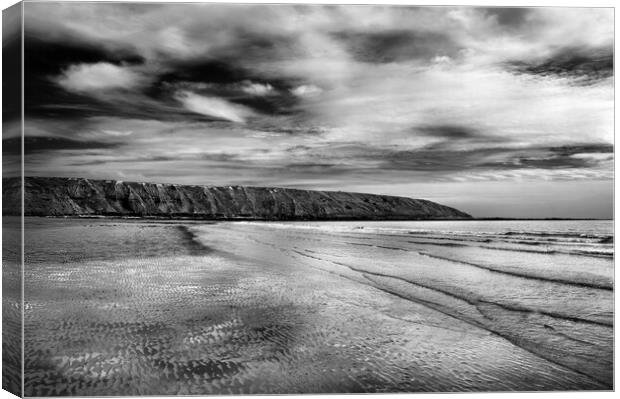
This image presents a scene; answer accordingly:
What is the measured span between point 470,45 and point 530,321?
249 centimetres

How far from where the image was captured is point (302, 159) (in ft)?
15.2

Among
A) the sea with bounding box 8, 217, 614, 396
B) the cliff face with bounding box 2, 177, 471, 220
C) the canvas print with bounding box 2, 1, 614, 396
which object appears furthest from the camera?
the cliff face with bounding box 2, 177, 471, 220

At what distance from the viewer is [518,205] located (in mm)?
5133

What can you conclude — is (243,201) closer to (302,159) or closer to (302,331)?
(302,159)

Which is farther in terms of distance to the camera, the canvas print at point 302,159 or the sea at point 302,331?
the canvas print at point 302,159

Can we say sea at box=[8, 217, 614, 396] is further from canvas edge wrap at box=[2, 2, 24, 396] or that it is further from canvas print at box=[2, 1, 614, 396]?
canvas edge wrap at box=[2, 2, 24, 396]

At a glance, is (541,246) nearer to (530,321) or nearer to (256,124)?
(530,321)

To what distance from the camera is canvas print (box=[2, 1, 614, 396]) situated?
3.68 m

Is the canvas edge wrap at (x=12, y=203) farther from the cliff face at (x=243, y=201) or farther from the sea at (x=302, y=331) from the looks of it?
the cliff face at (x=243, y=201)

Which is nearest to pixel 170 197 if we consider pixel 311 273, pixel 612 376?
pixel 311 273

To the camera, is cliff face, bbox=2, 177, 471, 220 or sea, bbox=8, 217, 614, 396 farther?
cliff face, bbox=2, 177, 471, 220

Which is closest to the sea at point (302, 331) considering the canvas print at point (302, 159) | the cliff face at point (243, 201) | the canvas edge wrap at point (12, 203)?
the canvas print at point (302, 159)

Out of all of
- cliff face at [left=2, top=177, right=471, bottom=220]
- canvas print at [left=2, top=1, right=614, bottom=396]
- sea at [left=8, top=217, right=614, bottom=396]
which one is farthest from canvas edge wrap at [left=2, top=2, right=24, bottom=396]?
cliff face at [left=2, top=177, right=471, bottom=220]

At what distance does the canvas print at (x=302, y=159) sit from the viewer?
3.68 metres
